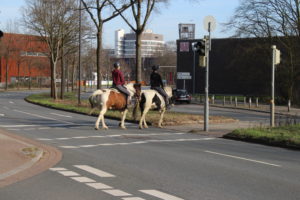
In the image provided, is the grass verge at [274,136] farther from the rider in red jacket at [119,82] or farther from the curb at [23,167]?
the curb at [23,167]

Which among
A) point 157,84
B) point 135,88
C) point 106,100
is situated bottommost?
point 106,100

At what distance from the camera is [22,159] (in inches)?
452

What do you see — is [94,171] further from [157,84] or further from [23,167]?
[157,84]

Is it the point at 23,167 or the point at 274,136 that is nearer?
the point at 23,167

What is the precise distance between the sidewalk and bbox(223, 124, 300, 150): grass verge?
7070 millimetres

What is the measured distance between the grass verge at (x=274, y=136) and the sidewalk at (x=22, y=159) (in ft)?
23.2

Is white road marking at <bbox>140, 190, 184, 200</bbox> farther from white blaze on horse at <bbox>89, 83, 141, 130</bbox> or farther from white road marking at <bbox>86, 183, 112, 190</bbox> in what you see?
white blaze on horse at <bbox>89, 83, 141, 130</bbox>

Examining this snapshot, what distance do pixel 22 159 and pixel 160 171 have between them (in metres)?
3.36

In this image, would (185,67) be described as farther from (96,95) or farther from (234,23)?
(96,95)

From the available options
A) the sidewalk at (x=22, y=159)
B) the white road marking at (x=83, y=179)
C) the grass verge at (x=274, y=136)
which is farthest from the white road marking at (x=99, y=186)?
the grass verge at (x=274, y=136)

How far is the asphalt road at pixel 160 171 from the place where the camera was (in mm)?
8211

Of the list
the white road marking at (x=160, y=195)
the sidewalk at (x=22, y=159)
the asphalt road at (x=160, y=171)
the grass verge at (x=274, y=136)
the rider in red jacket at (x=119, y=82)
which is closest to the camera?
the white road marking at (x=160, y=195)

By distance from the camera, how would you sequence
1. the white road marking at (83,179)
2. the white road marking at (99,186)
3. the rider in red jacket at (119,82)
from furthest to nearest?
the rider in red jacket at (119,82)
the white road marking at (83,179)
the white road marking at (99,186)

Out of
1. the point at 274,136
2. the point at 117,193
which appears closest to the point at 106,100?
the point at 274,136
